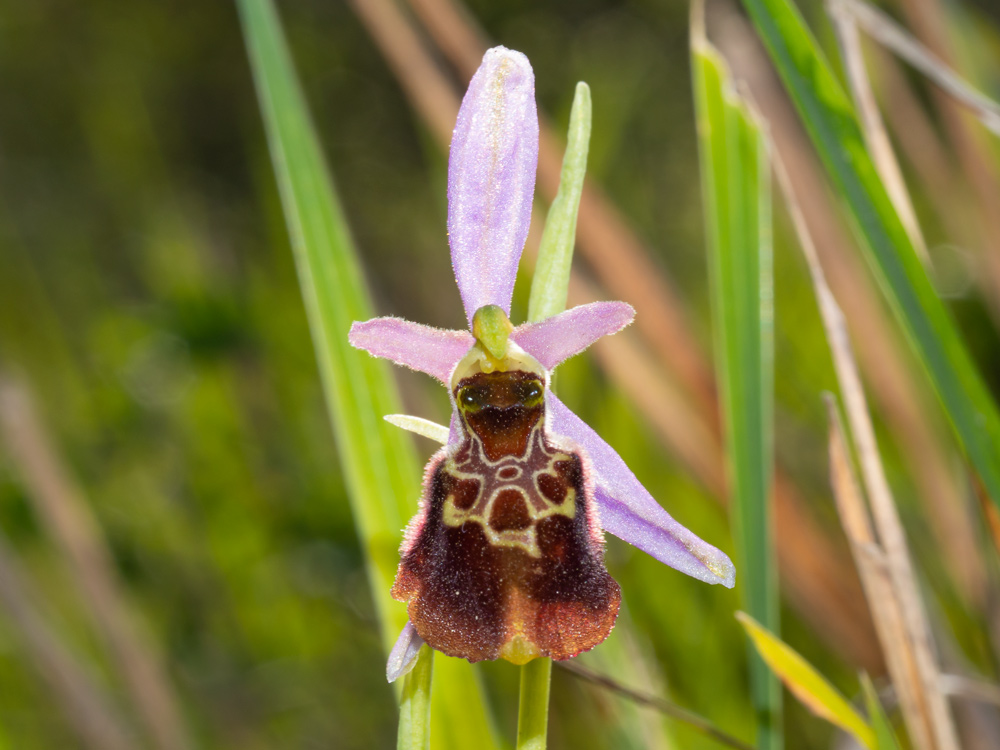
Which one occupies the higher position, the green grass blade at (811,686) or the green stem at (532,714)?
the green stem at (532,714)

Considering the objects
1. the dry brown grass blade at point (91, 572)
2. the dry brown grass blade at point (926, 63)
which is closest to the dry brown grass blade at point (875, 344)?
the dry brown grass blade at point (926, 63)

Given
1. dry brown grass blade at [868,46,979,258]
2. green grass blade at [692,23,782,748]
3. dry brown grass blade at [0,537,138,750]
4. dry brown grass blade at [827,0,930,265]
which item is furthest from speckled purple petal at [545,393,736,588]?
dry brown grass blade at [868,46,979,258]

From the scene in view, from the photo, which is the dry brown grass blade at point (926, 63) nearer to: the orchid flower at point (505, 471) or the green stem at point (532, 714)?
the orchid flower at point (505, 471)

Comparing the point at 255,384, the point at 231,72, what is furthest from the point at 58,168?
the point at 255,384

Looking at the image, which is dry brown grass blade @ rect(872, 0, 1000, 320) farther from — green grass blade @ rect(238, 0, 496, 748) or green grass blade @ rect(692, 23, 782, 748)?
green grass blade @ rect(238, 0, 496, 748)

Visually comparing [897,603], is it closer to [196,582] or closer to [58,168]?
[196,582]
